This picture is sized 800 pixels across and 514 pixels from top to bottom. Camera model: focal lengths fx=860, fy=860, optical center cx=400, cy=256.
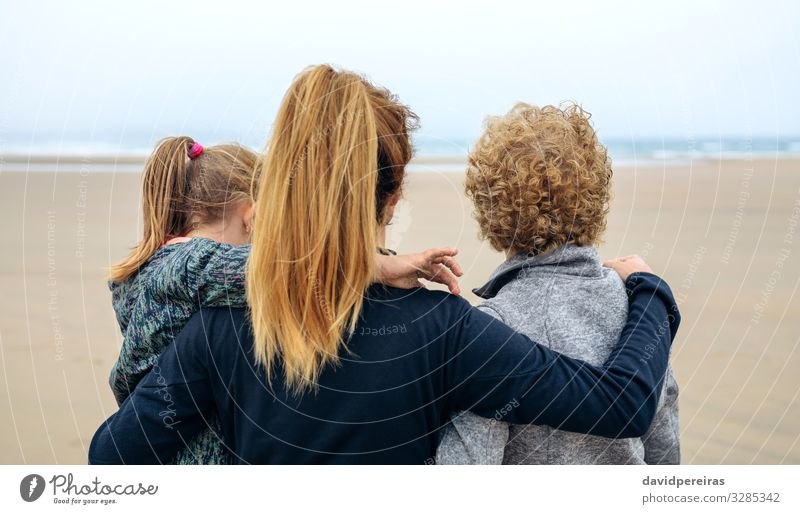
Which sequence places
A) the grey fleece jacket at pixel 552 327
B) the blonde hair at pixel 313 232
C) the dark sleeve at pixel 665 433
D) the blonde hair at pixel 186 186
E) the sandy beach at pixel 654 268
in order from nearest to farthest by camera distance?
the blonde hair at pixel 313 232 → the grey fleece jacket at pixel 552 327 → the dark sleeve at pixel 665 433 → the blonde hair at pixel 186 186 → the sandy beach at pixel 654 268

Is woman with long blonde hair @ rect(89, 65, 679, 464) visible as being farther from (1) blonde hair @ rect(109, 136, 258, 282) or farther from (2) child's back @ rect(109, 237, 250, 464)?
(1) blonde hair @ rect(109, 136, 258, 282)

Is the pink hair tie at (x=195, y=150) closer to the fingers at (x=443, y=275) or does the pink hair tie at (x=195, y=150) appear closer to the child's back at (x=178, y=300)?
the child's back at (x=178, y=300)

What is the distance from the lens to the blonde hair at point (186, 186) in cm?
240

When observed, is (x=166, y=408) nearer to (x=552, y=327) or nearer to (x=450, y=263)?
(x=450, y=263)

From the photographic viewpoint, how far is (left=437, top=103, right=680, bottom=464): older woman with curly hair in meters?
2.06

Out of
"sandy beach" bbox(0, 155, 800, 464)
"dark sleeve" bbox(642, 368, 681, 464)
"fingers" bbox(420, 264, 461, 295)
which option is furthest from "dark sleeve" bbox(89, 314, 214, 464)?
"dark sleeve" bbox(642, 368, 681, 464)

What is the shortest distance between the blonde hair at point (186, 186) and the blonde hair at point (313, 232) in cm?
57

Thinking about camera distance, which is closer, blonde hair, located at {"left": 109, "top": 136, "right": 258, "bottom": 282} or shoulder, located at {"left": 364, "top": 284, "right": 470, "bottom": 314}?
shoulder, located at {"left": 364, "top": 284, "right": 470, "bottom": 314}

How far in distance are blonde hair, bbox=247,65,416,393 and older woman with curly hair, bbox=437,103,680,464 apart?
14.5 inches

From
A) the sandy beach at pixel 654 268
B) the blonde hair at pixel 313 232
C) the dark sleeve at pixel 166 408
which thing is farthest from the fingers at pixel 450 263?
the dark sleeve at pixel 166 408

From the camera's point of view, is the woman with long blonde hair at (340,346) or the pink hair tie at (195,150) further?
the pink hair tie at (195,150)

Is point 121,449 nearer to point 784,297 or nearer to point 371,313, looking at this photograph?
point 371,313

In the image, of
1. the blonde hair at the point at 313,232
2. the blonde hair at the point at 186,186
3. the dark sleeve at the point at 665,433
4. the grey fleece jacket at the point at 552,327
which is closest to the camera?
the blonde hair at the point at 313,232
